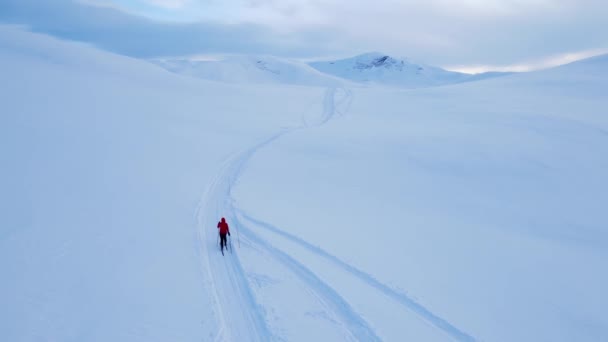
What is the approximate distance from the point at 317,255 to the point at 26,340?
704 centimetres

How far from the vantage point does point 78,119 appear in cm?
2188

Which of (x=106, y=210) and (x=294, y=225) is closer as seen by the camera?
(x=106, y=210)

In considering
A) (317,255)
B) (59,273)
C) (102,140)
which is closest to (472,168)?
(317,255)

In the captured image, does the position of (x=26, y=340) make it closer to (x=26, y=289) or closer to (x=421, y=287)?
(x=26, y=289)

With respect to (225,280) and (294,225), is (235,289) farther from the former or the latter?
(294,225)

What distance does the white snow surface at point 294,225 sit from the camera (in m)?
8.17

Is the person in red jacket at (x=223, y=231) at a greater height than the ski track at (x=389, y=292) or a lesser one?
greater

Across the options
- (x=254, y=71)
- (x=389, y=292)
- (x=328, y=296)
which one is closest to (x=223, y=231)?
(x=328, y=296)

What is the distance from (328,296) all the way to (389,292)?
66.2 inches

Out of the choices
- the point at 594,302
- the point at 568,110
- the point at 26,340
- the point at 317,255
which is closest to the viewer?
the point at 26,340

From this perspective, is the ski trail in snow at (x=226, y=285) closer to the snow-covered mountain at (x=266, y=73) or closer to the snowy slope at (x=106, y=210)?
the snowy slope at (x=106, y=210)

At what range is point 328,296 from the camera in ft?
29.6

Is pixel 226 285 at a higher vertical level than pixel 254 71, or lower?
lower

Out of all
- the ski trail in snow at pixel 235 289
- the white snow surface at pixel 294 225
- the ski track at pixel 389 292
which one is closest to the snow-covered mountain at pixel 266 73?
the white snow surface at pixel 294 225
